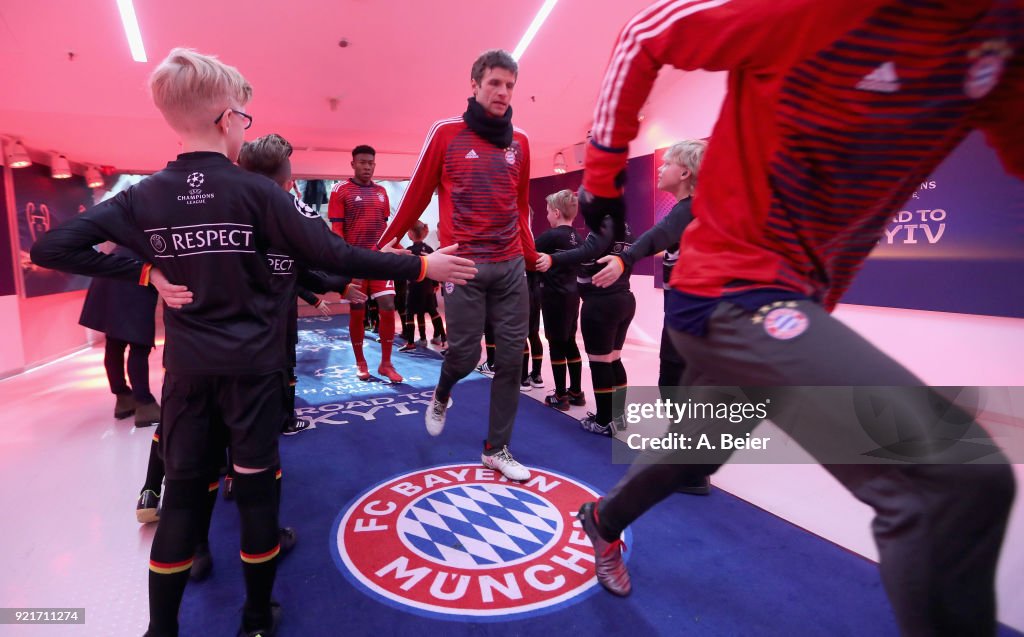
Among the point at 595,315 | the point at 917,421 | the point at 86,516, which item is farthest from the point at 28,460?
the point at 917,421

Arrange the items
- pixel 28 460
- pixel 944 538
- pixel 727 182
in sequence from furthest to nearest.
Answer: pixel 28 460 < pixel 727 182 < pixel 944 538

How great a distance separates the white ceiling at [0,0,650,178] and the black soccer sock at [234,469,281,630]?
4589 millimetres

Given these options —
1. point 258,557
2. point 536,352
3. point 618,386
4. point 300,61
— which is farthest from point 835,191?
point 300,61

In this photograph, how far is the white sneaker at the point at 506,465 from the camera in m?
2.43

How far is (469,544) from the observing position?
6.35ft

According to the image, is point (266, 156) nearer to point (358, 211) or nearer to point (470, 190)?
point (470, 190)

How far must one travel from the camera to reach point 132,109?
548 cm

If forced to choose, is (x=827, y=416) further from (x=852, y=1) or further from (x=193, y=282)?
(x=193, y=282)

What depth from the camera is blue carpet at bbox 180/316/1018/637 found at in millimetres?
1537

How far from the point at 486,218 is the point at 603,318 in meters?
1.03

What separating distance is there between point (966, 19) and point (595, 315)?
2.33 m

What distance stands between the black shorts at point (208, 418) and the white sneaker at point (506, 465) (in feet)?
4.23

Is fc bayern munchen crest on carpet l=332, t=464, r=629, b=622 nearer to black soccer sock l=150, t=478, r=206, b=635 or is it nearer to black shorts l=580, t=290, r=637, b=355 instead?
black soccer sock l=150, t=478, r=206, b=635

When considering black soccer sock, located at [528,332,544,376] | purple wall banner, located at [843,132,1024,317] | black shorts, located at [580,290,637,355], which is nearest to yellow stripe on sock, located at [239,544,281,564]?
black shorts, located at [580,290,637,355]
